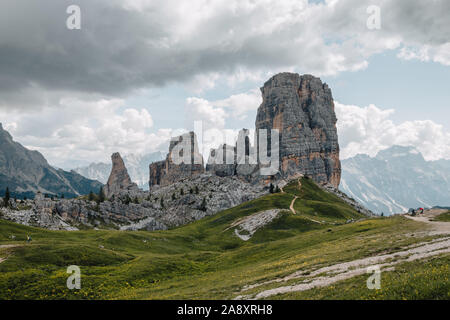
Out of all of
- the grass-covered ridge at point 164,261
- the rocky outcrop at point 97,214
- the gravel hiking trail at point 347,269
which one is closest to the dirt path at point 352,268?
the gravel hiking trail at point 347,269

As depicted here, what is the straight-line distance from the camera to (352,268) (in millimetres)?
32875

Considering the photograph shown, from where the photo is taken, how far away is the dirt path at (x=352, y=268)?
29609 millimetres

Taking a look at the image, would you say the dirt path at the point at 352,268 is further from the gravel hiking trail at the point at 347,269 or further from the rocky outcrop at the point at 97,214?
the rocky outcrop at the point at 97,214

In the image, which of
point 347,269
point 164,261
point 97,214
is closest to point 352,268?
point 347,269

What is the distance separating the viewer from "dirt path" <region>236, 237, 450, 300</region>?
97.1 feet

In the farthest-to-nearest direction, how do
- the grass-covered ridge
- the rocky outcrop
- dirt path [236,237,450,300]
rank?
the rocky outcrop
the grass-covered ridge
dirt path [236,237,450,300]

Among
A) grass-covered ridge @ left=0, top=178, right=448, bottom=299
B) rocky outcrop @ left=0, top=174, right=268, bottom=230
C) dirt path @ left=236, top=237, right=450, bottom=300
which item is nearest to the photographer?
dirt path @ left=236, top=237, right=450, bottom=300

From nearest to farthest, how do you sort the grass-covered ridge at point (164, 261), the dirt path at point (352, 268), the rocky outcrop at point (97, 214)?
the dirt path at point (352, 268) → the grass-covered ridge at point (164, 261) → the rocky outcrop at point (97, 214)

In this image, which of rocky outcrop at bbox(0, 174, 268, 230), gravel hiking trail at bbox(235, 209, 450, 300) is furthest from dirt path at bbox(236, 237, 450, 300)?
rocky outcrop at bbox(0, 174, 268, 230)

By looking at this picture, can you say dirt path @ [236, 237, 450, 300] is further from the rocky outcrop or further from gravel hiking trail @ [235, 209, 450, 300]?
the rocky outcrop

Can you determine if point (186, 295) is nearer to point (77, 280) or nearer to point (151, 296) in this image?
point (151, 296)
